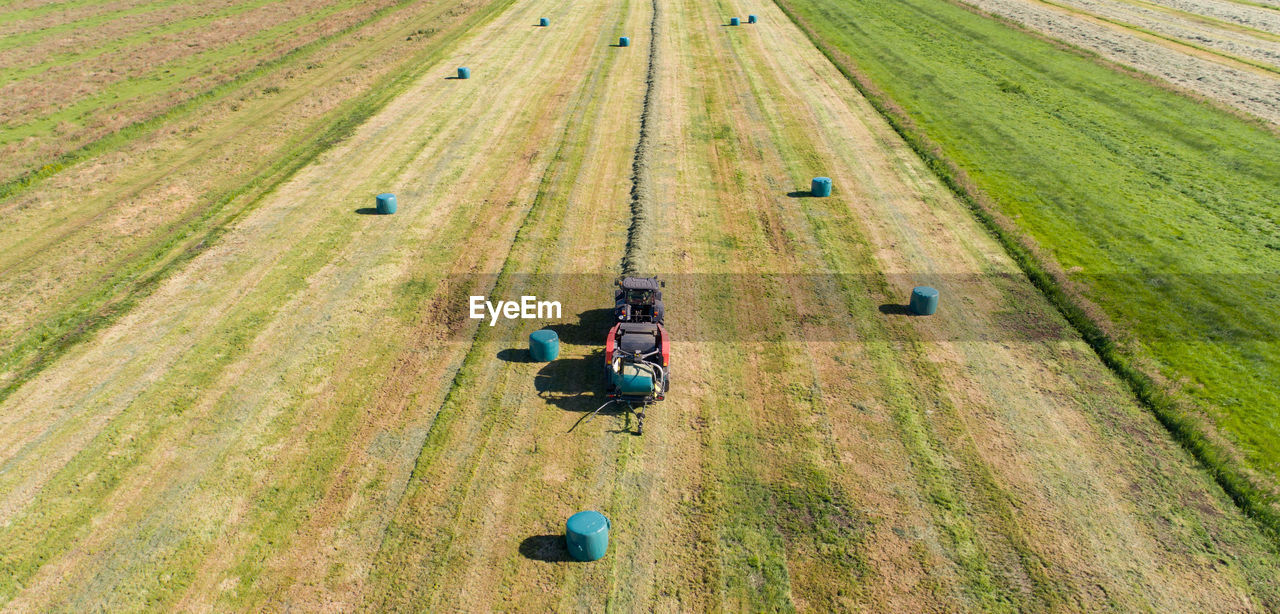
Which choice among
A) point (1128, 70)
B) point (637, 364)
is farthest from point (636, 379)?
point (1128, 70)

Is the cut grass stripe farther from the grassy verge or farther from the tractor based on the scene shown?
the grassy verge

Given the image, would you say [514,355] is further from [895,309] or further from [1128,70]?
[1128,70]

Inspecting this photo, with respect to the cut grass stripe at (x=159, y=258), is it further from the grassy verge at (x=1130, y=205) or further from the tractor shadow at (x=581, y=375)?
the grassy verge at (x=1130, y=205)

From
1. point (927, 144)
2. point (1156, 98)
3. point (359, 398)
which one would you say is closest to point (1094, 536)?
point (359, 398)

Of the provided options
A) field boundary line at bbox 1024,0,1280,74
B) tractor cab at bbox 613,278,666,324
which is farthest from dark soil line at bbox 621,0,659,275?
field boundary line at bbox 1024,0,1280,74

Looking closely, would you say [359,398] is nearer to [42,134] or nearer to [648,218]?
[648,218]
